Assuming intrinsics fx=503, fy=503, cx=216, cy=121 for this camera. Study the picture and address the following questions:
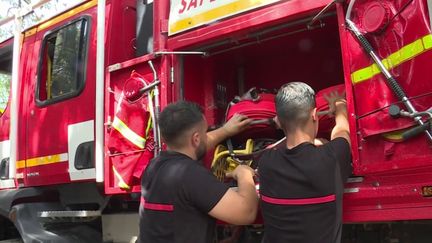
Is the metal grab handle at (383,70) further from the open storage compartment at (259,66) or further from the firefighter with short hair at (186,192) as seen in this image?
the firefighter with short hair at (186,192)

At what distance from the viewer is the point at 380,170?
2.13 m

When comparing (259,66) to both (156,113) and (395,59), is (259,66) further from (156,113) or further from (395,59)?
(395,59)

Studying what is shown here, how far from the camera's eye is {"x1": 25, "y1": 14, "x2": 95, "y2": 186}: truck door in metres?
3.89

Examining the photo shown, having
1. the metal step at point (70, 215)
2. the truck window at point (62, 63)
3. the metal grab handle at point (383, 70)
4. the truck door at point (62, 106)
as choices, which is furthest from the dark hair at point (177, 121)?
the truck window at point (62, 63)

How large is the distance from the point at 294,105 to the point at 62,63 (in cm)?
267

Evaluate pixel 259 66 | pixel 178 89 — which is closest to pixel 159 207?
pixel 178 89

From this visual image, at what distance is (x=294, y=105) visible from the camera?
220 centimetres

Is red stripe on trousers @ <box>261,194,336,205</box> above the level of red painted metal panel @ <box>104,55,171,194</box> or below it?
below

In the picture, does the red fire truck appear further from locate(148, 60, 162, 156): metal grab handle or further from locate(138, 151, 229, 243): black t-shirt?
locate(138, 151, 229, 243): black t-shirt

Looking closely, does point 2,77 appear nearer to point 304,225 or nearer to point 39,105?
point 39,105

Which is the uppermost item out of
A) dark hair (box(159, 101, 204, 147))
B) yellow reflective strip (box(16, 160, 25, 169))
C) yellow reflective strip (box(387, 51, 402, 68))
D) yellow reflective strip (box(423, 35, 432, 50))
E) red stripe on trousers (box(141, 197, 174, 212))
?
yellow reflective strip (box(423, 35, 432, 50))

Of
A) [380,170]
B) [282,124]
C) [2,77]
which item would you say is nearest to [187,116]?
[282,124]

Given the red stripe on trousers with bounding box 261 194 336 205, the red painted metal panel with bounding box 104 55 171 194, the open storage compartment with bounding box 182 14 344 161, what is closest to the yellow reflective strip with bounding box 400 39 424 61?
the red stripe on trousers with bounding box 261 194 336 205

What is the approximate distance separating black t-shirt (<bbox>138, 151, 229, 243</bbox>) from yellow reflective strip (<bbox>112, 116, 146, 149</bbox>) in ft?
2.81
